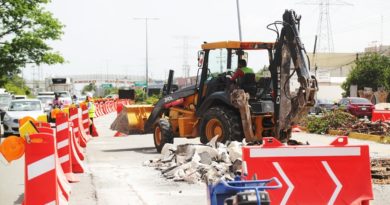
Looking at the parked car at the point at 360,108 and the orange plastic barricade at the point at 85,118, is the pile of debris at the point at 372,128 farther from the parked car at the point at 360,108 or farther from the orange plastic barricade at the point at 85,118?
the parked car at the point at 360,108

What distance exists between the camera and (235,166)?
12000mm

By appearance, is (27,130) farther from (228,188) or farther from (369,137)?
(369,137)

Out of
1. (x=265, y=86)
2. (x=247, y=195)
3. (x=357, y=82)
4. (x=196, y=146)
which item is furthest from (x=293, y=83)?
(x=357, y=82)

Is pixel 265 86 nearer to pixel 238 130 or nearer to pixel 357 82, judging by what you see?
pixel 238 130

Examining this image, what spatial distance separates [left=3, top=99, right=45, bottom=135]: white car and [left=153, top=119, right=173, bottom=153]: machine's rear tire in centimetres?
915

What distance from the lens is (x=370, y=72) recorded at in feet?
209

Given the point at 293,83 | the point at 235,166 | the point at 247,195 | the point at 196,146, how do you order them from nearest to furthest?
the point at 247,195, the point at 235,166, the point at 196,146, the point at 293,83

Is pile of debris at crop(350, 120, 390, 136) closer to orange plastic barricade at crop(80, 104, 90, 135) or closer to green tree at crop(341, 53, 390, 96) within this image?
orange plastic barricade at crop(80, 104, 90, 135)

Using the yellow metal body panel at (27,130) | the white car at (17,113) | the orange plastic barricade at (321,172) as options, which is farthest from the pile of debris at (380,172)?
the white car at (17,113)

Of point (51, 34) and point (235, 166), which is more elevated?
point (51, 34)

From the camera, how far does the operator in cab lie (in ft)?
51.4

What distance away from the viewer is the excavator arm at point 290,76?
14.0 m

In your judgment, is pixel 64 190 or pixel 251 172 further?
pixel 64 190

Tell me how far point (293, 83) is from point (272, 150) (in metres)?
6.84
